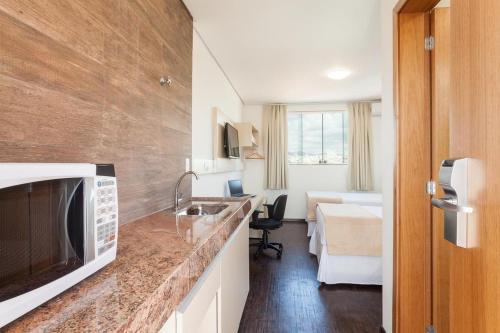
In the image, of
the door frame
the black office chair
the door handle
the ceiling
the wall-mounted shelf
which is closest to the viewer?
the door handle

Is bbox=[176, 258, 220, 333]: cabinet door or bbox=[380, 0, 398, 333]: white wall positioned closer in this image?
bbox=[176, 258, 220, 333]: cabinet door

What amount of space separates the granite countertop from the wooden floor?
1.24 m

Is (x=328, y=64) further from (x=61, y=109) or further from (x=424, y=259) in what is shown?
(x=61, y=109)

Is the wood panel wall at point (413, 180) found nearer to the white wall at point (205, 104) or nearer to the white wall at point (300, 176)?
the white wall at point (205, 104)

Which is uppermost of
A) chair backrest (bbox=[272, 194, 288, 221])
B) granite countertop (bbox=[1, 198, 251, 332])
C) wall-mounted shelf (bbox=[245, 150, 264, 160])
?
wall-mounted shelf (bbox=[245, 150, 264, 160])

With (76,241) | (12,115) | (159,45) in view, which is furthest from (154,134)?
(76,241)

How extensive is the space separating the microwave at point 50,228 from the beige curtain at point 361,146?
5271 millimetres

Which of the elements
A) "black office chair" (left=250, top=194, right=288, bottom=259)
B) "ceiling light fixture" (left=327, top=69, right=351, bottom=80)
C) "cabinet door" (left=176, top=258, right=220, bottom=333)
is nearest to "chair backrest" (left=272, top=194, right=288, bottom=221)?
"black office chair" (left=250, top=194, right=288, bottom=259)

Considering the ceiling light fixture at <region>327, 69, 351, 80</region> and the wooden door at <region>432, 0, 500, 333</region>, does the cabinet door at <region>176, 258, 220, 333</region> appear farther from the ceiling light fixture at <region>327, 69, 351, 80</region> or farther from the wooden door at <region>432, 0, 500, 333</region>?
the ceiling light fixture at <region>327, 69, 351, 80</region>

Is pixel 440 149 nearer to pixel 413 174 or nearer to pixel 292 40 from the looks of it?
pixel 413 174

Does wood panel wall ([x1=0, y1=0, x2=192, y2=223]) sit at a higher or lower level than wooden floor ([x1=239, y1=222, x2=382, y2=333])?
higher

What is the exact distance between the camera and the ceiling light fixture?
3.57 metres

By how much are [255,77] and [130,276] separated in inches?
144

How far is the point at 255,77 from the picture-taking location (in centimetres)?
393
